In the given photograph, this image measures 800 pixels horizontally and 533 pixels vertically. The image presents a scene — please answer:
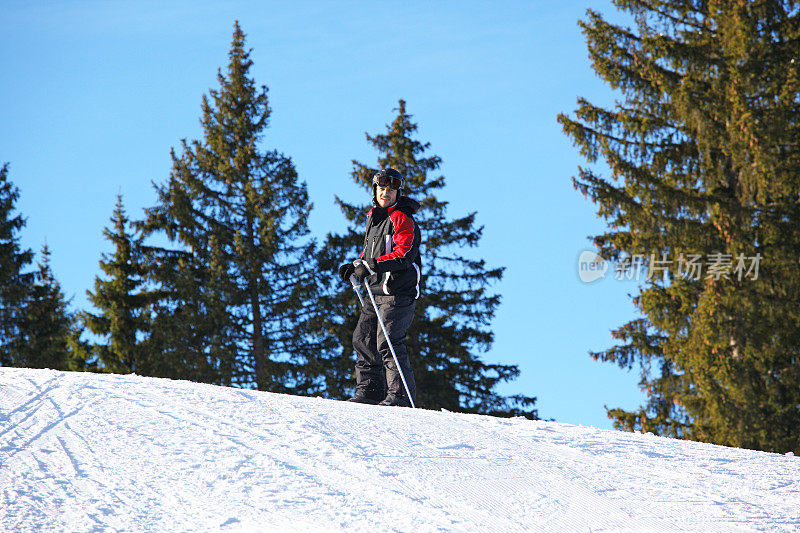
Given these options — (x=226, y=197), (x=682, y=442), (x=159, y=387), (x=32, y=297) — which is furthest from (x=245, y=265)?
(x=682, y=442)

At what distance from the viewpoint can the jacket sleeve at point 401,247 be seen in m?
7.30

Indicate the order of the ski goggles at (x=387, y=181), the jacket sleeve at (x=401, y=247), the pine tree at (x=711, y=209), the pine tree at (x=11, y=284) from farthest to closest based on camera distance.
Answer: the pine tree at (x=11, y=284), the pine tree at (x=711, y=209), the ski goggles at (x=387, y=181), the jacket sleeve at (x=401, y=247)

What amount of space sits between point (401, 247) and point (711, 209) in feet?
35.9

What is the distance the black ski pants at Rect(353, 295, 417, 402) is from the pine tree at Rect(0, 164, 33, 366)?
20.3 m

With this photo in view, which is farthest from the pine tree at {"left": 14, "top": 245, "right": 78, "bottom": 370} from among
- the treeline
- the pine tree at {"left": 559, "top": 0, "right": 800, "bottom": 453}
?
the pine tree at {"left": 559, "top": 0, "right": 800, "bottom": 453}

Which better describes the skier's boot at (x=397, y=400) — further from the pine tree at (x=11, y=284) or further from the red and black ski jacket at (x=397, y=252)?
the pine tree at (x=11, y=284)

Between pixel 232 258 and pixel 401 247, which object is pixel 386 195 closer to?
pixel 401 247

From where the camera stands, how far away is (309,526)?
4113 millimetres

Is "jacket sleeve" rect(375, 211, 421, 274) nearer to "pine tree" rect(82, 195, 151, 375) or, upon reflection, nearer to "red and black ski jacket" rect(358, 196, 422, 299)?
"red and black ski jacket" rect(358, 196, 422, 299)

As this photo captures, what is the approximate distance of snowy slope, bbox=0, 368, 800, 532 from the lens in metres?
4.30

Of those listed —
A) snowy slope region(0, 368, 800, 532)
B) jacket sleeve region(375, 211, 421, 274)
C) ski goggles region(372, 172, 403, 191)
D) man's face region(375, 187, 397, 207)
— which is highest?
ski goggles region(372, 172, 403, 191)

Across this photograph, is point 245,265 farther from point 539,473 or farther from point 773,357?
point 539,473

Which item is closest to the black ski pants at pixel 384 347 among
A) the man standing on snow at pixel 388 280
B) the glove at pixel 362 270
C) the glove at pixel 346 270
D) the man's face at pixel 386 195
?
the man standing on snow at pixel 388 280

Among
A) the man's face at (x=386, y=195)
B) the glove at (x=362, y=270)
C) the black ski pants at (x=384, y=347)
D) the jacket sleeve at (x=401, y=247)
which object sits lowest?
the black ski pants at (x=384, y=347)
